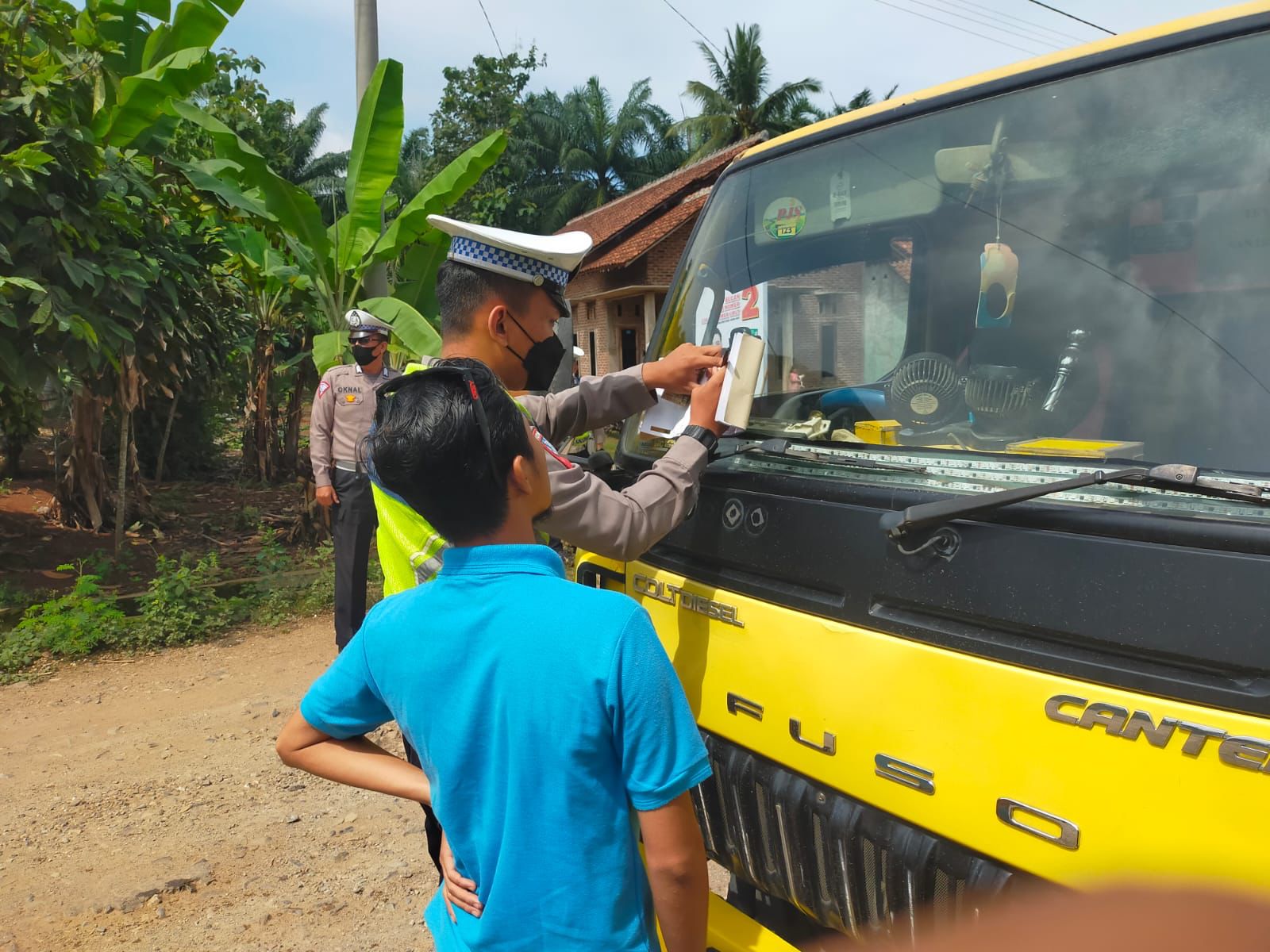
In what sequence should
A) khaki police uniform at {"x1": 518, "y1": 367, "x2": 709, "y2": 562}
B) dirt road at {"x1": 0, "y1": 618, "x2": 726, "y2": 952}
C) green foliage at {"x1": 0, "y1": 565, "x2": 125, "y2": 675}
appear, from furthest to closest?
green foliage at {"x1": 0, "y1": 565, "x2": 125, "y2": 675} → dirt road at {"x1": 0, "y1": 618, "x2": 726, "y2": 952} → khaki police uniform at {"x1": 518, "y1": 367, "x2": 709, "y2": 562}

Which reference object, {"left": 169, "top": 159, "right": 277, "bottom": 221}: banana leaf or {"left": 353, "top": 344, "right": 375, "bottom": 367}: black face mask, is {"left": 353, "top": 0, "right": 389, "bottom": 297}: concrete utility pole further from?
{"left": 353, "top": 344, "right": 375, "bottom": 367}: black face mask

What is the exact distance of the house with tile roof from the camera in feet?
64.4

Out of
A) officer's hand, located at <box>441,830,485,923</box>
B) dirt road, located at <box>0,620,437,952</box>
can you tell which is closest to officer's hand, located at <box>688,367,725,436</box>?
officer's hand, located at <box>441,830,485,923</box>

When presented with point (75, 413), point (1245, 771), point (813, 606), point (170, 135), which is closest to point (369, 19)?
point (170, 135)

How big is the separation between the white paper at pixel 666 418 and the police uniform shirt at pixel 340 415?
11.7 ft

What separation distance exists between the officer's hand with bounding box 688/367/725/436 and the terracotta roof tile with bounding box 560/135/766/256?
17.7m

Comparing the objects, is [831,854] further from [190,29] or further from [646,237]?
[646,237]

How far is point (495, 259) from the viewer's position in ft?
6.83

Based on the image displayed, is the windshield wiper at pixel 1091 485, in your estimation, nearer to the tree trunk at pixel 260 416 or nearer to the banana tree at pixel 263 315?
the banana tree at pixel 263 315

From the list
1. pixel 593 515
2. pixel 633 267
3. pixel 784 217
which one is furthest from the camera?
pixel 633 267

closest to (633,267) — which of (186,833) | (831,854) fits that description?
(186,833)

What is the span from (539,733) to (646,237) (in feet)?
63.5

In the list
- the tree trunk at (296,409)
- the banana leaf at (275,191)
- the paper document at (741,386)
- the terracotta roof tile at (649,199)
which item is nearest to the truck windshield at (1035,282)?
the paper document at (741,386)

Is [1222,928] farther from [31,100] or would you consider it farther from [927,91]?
[31,100]
